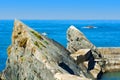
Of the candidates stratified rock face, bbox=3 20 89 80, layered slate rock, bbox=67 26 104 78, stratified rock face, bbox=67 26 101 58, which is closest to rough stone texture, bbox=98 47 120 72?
layered slate rock, bbox=67 26 104 78

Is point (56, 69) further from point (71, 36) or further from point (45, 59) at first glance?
point (71, 36)

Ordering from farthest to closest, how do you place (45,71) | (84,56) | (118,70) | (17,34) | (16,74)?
(118,70) < (84,56) < (17,34) < (16,74) < (45,71)

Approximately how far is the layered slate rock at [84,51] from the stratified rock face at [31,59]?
1207cm

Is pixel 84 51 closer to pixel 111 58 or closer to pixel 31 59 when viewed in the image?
pixel 111 58

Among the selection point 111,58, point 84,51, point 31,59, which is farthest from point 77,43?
point 31,59

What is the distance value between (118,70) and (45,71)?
29.5 m

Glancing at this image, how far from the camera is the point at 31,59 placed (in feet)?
97.2

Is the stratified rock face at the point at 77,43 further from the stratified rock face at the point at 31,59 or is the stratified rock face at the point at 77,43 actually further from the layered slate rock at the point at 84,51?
the stratified rock face at the point at 31,59

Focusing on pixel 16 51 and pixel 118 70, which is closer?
pixel 16 51

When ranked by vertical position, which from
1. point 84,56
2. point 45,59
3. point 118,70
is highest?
point 45,59

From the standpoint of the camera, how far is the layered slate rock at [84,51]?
48406mm

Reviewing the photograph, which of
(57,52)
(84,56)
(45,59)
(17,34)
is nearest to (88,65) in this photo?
(84,56)

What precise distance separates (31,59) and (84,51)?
69.8 ft

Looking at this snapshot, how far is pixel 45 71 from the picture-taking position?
28672 millimetres
